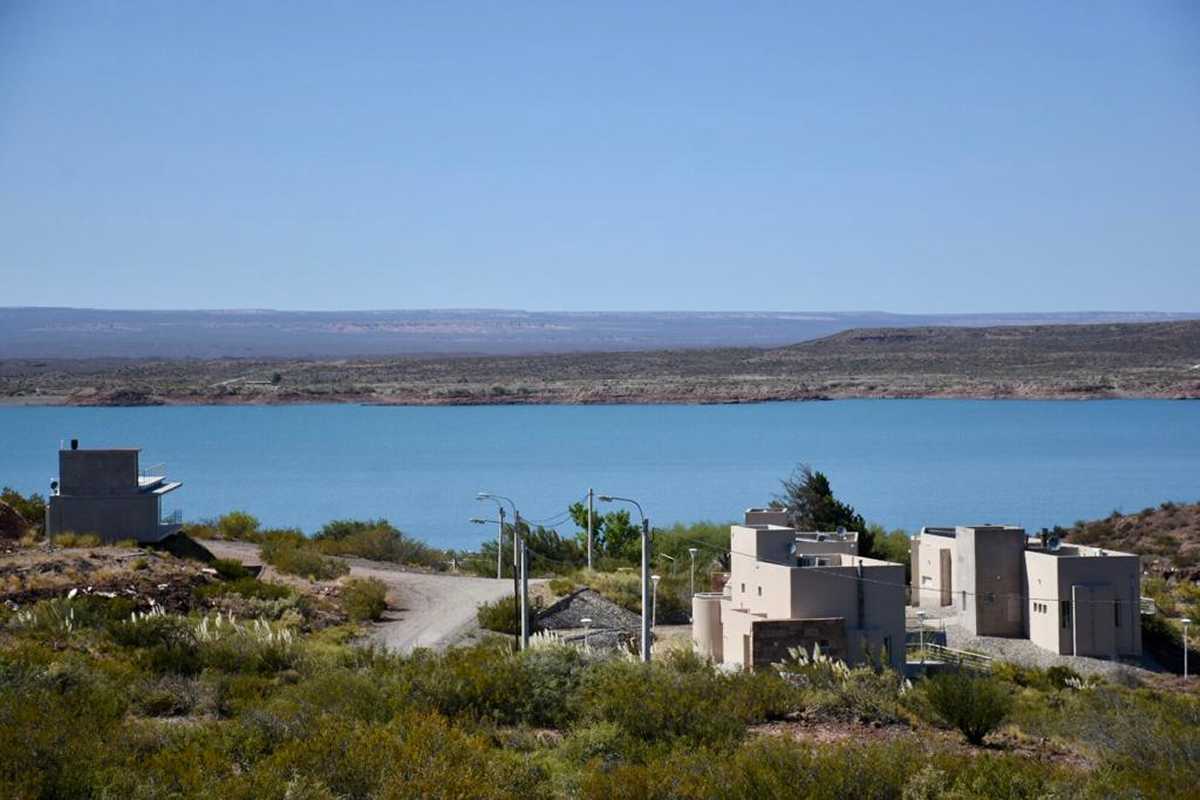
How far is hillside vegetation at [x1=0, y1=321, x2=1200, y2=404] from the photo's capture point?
15788cm

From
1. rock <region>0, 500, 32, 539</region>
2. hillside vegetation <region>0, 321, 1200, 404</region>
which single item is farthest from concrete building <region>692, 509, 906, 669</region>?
hillside vegetation <region>0, 321, 1200, 404</region>

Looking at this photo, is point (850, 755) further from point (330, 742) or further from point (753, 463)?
point (753, 463)

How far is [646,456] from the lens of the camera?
10706cm

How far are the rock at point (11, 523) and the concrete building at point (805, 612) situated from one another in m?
18.3

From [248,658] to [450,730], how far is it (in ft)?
23.4

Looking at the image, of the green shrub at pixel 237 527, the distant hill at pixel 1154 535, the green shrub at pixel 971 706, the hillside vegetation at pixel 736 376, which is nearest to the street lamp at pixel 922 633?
the green shrub at pixel 971 706

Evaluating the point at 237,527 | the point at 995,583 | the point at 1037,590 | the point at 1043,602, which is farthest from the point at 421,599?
the point at 1043,602

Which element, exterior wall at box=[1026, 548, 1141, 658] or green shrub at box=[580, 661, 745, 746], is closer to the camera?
green shrub at box=[580, 661, 745, 746]

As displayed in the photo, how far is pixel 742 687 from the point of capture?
19.6 meters

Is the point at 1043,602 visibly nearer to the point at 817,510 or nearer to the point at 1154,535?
the point at 817,510

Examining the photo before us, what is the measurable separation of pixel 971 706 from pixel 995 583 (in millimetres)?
15876

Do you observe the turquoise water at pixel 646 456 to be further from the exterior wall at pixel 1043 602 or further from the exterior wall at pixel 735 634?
the exterior wall at pixel 735 634

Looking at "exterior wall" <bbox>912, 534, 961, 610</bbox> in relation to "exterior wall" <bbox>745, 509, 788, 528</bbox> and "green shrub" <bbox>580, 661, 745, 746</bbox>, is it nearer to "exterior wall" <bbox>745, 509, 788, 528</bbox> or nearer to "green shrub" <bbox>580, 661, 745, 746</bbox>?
"exterior wall" <bbox>745, 509, 788, 528</bbox>

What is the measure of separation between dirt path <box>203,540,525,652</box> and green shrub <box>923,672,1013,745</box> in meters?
12.5
